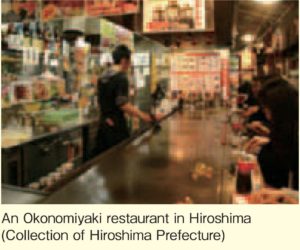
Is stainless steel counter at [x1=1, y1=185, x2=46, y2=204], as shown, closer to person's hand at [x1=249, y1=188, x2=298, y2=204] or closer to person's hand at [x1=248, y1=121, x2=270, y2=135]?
person's hand at [x1=249, y1=188, x2=298, y2=204]

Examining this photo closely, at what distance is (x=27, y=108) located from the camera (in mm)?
3645

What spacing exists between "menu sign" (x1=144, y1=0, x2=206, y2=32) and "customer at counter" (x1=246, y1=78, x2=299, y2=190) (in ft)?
1.52

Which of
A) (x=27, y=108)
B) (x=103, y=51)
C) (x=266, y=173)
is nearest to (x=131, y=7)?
(x=266, y=173)

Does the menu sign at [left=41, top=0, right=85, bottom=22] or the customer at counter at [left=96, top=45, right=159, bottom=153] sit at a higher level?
the menu sign at [left=41, top=0, right=85, bottom=22]

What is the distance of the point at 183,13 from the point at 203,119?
292 cm

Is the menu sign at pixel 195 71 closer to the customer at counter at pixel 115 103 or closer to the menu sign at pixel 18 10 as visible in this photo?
the customer at counter at pixel 115 103

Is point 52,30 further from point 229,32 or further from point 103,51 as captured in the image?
point 229,32

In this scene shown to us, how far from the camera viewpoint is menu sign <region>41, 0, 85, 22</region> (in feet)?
8.45

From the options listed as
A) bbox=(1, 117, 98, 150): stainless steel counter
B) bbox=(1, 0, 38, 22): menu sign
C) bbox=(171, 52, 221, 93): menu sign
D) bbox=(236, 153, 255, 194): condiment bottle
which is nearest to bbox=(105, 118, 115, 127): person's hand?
bbox=(1, 117, 98, 150): stainless steel counter

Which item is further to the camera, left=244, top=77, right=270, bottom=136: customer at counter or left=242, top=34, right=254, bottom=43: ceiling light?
left=242, top=34, right=254, bottom=43: ceiling light

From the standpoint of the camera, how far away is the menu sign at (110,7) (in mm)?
2316

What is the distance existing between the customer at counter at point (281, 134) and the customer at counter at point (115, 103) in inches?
54.3

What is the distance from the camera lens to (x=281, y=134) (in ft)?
6.68

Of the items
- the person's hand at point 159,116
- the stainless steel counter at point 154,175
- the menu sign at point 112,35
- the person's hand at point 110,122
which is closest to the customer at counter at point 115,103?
the person's hand at point 110,122
